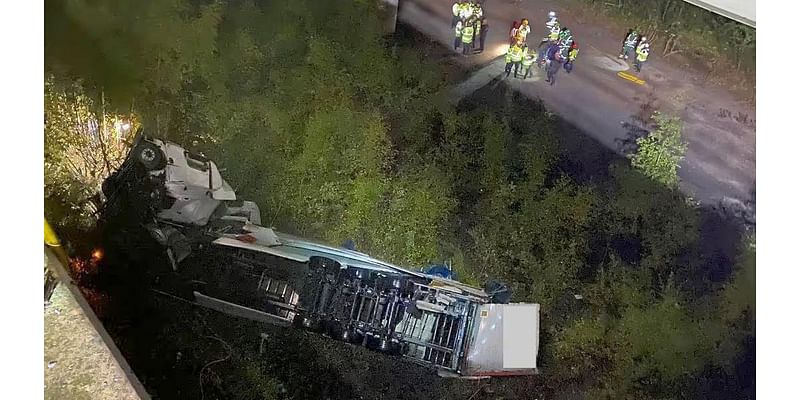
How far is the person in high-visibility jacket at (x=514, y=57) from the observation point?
1.65m

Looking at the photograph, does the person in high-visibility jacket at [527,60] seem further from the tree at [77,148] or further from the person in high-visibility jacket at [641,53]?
the tree at [77,148]

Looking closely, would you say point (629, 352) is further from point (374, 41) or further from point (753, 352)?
point (374, 41)

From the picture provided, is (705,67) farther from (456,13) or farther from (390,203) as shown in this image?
(390,203)

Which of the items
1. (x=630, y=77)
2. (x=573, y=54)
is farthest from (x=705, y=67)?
(x=573, y=54)

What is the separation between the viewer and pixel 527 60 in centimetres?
167

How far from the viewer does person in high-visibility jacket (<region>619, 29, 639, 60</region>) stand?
5.63 ft

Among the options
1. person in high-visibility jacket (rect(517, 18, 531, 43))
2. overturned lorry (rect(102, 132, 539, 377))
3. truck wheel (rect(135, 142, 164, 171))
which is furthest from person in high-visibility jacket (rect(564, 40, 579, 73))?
truck wheel (rect(135, 142, 164, 171))

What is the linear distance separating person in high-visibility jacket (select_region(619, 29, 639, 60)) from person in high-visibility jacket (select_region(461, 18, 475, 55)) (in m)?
0.37

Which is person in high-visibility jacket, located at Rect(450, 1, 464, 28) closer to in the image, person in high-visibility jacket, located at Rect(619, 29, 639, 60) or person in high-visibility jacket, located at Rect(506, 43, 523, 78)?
person in high-visibility jacket, located at Rect(506, 43, 523, 78)

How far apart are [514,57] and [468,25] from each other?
0.13 metres

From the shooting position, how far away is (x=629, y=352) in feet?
5.41

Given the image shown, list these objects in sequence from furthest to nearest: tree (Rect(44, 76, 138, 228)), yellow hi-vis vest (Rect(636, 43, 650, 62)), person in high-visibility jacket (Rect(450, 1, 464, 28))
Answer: yellow hi-vis vest (Rect(636, 43, 650, 62)), person in high-visibility jacket (Rect(450, 1, 464, 28)), tree (Rect(44, 76, 138, 228))
